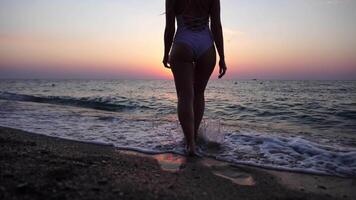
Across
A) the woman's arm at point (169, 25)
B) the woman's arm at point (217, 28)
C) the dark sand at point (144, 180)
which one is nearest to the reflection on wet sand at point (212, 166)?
the dark sand at point (144, 180)

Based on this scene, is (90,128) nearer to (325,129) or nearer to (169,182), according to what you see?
(169,182)

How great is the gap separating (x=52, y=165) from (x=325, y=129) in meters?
7.36

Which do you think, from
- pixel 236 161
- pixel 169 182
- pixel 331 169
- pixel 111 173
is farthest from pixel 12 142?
pixel 331 169

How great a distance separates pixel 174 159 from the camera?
427cm

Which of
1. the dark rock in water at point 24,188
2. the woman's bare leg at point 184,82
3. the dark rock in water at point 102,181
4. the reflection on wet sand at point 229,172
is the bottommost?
the reflection on wet sand at point 229,172

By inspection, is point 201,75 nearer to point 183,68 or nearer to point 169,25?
point 183,68

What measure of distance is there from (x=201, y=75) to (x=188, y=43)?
0.54m

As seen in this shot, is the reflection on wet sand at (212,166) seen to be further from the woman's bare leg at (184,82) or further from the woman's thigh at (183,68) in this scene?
the woman's thigh at (183,68)

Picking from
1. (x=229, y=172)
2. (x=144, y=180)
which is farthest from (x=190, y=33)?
(x=144, y=180)

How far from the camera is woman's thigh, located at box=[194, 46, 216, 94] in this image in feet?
14.3

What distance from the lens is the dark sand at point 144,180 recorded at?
2473 mm

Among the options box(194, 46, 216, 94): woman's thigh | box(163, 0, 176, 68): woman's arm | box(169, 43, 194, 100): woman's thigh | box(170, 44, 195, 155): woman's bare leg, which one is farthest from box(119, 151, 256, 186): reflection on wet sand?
box(163, 0, 176, 68): woman's arm

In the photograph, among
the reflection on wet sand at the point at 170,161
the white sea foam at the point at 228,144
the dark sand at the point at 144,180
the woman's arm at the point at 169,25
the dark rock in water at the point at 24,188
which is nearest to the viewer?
the dark rock in water at the point at 24,188

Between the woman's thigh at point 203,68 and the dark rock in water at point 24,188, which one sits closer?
the dark rock in water at point 24,188
